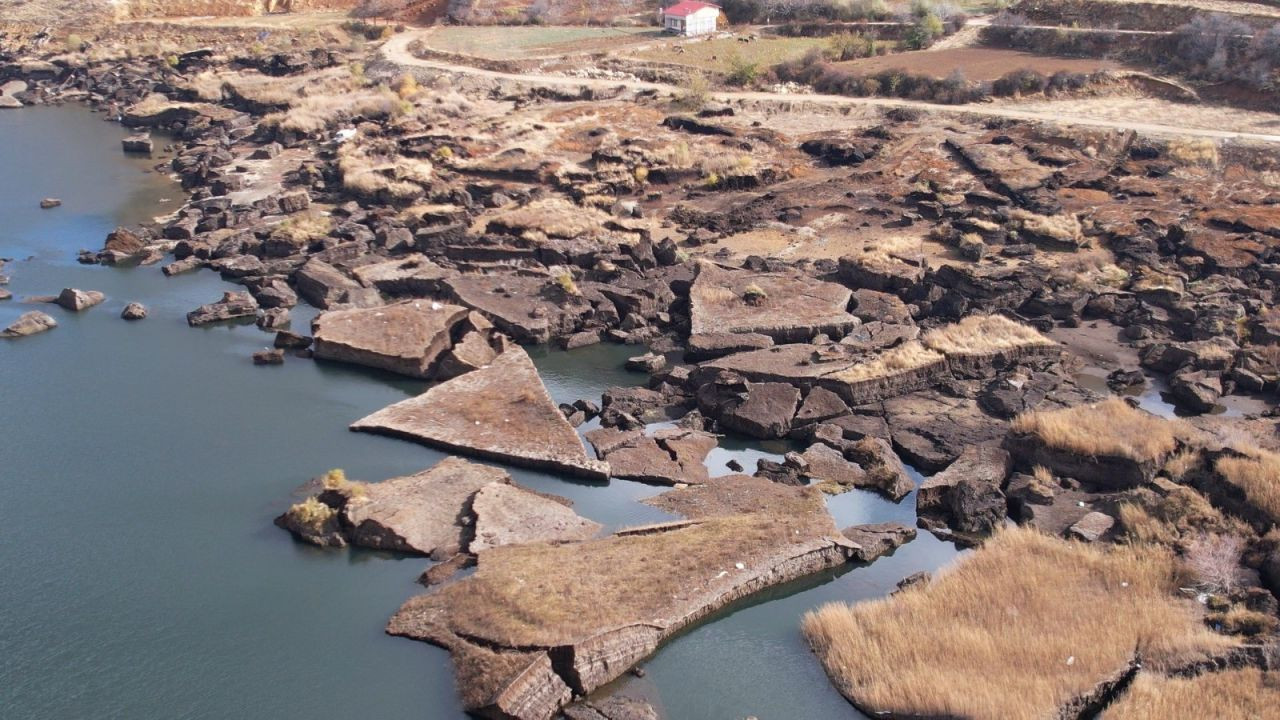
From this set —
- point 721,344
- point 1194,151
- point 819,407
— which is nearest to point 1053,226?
point 1194,151

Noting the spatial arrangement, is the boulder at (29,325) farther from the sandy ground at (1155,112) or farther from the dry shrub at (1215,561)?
the sandy ground at (1155,112)

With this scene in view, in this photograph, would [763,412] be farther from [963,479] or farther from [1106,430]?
[1106,430]

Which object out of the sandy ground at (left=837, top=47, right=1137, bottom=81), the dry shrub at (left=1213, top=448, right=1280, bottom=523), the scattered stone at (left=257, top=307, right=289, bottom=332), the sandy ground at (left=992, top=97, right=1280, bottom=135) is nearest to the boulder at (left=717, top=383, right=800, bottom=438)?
the dry shrub at (left=1213, top=448, right=1280, bottom=523)

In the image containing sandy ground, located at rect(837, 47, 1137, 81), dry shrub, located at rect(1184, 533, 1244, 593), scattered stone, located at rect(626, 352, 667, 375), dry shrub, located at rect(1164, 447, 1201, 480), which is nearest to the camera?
dry shrub, located at rect(1184, 533, 1244, 593)

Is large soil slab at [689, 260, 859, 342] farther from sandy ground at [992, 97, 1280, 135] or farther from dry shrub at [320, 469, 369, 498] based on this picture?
sandy ground at [992, 97, 1280, 135]

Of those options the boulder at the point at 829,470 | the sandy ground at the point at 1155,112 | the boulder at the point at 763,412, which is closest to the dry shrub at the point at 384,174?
the boulder at the point at 763,412

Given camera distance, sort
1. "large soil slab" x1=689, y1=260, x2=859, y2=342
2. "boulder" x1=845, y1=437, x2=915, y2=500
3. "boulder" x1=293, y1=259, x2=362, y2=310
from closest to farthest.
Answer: "boulder" x1=845, y1=437, x2=915, y2=500 → "large soil slab" x1=689, y1=260, x2=859, y2=342 → "boulder" x1=293, y1=259, x2=362, y2=310

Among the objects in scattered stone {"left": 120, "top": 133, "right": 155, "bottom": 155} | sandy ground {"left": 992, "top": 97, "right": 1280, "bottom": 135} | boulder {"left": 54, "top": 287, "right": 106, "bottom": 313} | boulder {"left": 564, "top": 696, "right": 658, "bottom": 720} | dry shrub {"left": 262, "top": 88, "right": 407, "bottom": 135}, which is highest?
dry shrub {"left": 262, "top": 88, "right": 407, "bottom": 135}
